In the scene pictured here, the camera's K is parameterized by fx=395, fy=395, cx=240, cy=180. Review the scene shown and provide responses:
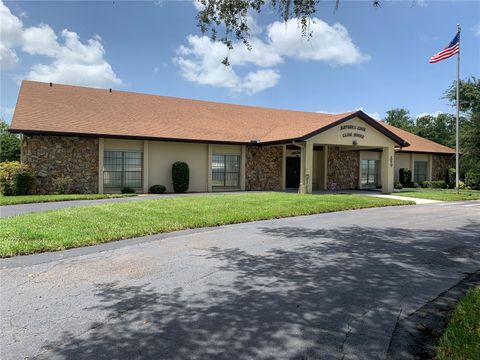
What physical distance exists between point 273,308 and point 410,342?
1.43 m

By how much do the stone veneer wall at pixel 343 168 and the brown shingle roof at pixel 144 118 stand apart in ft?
12.4

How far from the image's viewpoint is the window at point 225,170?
22266 millimetres

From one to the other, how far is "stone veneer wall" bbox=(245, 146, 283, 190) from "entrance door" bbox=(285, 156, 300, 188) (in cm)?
88

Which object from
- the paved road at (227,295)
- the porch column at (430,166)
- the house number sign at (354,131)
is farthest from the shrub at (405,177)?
the paved road at (227,295)

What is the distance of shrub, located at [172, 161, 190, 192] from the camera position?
67.0ft

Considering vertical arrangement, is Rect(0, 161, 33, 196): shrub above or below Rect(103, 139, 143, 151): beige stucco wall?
below

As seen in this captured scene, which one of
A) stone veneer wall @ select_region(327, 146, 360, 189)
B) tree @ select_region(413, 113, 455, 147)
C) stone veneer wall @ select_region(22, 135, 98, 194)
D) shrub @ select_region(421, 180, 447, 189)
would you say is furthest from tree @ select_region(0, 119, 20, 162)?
tree @ select_region(413, 113, 455, 147)

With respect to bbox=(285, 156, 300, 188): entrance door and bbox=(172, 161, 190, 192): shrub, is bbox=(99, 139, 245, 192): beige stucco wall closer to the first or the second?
bbox=(172, 161, 190, 192): shrub

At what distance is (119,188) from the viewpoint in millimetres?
19828

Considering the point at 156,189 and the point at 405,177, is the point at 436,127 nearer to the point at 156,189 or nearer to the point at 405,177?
the point at 405,177

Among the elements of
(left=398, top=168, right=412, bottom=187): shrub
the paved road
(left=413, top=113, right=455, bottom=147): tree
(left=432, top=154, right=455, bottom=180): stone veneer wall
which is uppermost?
(left=413, top=113, right=455, bottom=147): tree

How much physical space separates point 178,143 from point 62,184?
613 cm

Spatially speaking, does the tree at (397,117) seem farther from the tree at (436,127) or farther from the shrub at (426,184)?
the shrub at (426,184)

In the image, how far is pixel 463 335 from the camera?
366 centimetres
